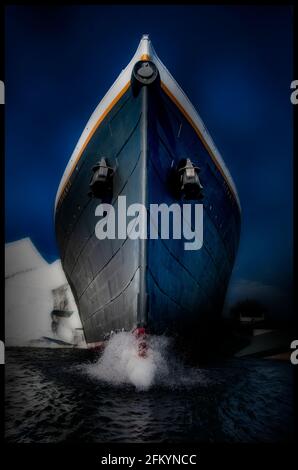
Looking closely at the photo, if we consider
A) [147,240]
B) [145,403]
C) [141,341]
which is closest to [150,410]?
[145,403]

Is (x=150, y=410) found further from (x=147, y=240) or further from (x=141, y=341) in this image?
(x=147, y=240)

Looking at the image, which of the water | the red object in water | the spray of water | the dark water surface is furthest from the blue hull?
the dark water surface

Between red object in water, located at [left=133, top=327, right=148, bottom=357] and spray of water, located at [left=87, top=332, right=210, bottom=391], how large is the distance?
0.19 ft

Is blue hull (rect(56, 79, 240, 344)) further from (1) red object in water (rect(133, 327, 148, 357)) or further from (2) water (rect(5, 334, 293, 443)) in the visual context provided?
(2) water (rect(5, 334, 293, 443))

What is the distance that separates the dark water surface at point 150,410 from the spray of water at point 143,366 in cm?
7

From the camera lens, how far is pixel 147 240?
4.79 meters

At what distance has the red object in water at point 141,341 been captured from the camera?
450 centimetres

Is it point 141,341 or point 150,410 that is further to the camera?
point 141,341

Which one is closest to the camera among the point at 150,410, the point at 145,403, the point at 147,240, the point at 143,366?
the point at 150,410

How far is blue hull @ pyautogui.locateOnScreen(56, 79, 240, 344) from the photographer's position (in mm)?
4801

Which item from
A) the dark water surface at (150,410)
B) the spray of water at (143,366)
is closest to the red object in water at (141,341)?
the spray of water at (143,366)

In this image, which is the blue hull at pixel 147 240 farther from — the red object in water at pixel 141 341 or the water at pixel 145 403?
the water at pixel 145 403

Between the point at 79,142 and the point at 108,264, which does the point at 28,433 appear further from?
the point at 79,142

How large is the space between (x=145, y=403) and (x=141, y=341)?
99 cm
